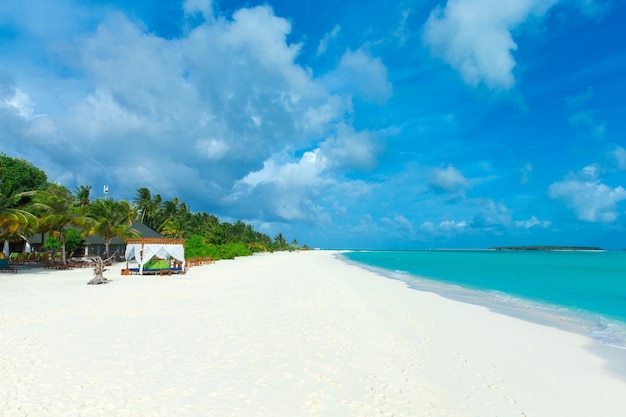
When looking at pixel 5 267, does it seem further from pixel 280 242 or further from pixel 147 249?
pixel 280 242

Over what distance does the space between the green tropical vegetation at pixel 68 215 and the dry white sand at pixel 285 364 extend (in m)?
13.7

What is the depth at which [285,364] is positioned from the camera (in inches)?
239

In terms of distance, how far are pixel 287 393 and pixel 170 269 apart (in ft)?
65.4

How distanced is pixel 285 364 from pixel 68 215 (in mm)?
24857

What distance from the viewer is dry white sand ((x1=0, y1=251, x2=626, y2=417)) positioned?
4.63 m

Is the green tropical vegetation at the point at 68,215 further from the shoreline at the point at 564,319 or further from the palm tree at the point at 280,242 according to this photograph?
the palm tree at the point at 280,242

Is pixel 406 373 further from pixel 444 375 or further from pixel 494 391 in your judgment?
pixel 494 391

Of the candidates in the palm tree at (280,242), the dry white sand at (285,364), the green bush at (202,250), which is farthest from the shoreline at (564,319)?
Answer: the palm tree at (280,242)

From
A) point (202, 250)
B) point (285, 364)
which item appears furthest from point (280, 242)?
point (285, 364)

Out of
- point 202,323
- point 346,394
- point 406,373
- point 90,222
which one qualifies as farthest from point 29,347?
point 90,222

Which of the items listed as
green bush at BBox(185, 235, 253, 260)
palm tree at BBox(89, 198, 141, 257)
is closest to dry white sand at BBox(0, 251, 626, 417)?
palm tree at BBox(89, 198, 141, 257)

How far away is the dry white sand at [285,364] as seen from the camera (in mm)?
4629

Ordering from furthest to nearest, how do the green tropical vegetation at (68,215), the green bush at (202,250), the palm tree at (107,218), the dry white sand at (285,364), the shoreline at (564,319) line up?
1. the green bush at (202,250)
2. the palm tree at (107,218)
3. the green tropical vegetation at (68,215)
4. the shoreline at (564,319)
5. the dry white sand at (285,364)

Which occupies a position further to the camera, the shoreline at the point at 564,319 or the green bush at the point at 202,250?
the green bush at the point at 202,250
